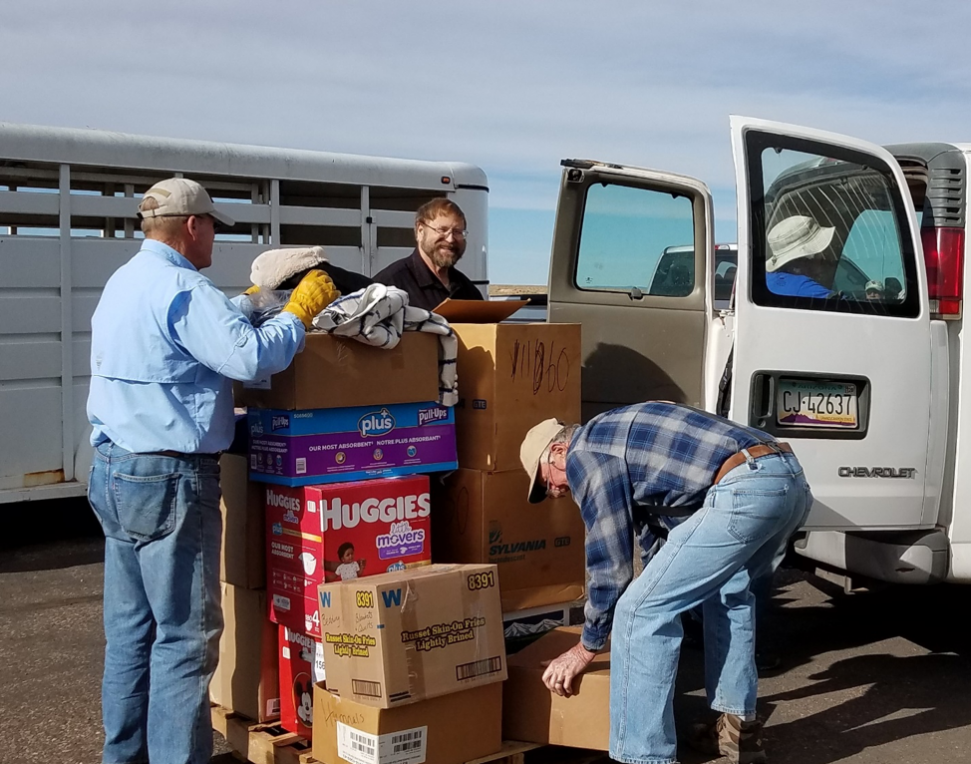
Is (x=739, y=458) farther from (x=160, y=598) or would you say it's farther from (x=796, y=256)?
Answer: (x=160, y=598)

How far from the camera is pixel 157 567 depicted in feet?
11.0

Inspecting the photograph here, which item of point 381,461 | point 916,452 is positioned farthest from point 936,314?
point 381,461

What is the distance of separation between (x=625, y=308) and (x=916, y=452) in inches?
54.9

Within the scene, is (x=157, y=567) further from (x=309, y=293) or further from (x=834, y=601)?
(x=834, y=601)

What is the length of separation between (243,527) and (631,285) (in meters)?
2.19

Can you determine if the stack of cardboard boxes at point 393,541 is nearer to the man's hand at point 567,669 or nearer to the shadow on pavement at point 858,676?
the man's hand at point 567,669

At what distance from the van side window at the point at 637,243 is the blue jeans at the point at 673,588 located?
176 cm

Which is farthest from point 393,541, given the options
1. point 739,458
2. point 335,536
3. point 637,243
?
point 637,243

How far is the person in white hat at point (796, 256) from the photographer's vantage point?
4.27m

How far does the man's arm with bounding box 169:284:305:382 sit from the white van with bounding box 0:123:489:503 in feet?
12.1

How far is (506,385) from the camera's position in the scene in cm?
400

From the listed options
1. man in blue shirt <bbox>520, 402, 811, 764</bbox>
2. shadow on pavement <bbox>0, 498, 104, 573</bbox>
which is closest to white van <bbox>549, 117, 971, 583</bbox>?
man in blue shirt <bbox>520, 402, 811, 764</bbox>

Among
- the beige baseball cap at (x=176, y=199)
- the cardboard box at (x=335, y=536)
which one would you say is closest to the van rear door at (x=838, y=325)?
the cardboard box at (x=335, y=536)

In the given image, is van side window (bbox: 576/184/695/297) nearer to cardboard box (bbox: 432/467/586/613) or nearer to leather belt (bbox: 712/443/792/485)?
cardboard box (bbox: 432/467/586/613)
